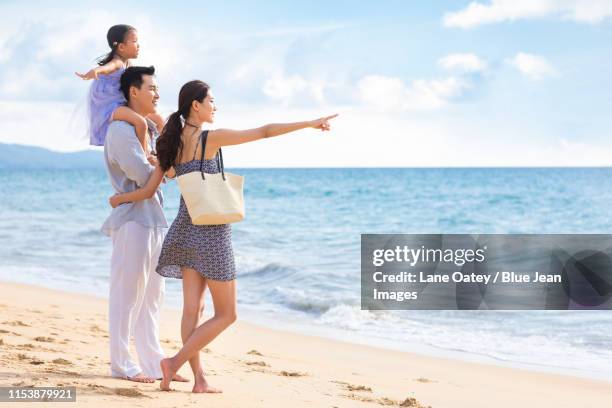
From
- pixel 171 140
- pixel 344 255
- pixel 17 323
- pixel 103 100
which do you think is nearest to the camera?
pixel 171 140

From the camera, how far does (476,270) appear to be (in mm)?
13680

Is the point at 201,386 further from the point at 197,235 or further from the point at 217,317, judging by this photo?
the point at 197,235

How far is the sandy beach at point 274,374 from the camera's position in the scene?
4375 millimetres

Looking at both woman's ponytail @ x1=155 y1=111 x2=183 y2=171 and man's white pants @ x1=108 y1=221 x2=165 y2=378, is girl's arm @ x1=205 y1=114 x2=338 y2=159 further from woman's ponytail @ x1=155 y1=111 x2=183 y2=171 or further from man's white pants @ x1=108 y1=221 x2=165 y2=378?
man's white pants @ x1=108 y1=221 x2=165 y2=378

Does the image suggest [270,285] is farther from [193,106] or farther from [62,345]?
[193,106]

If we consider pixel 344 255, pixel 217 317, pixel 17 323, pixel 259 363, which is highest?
pixel 217 317

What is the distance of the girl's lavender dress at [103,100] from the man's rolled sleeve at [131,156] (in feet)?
0.83

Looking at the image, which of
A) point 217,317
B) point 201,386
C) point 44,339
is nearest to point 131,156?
point 217,317

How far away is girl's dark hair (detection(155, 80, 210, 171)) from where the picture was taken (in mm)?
4062

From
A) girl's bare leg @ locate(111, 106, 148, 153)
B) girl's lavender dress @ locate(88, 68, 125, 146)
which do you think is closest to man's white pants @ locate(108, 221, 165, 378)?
girl's bare leg @ locate(111, 106, 148, 153)

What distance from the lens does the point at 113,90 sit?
460 cm

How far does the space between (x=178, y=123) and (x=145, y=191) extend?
0.43 meters

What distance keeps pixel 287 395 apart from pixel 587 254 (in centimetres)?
1231

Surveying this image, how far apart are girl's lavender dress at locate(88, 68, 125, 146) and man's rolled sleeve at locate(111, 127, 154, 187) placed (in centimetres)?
25
